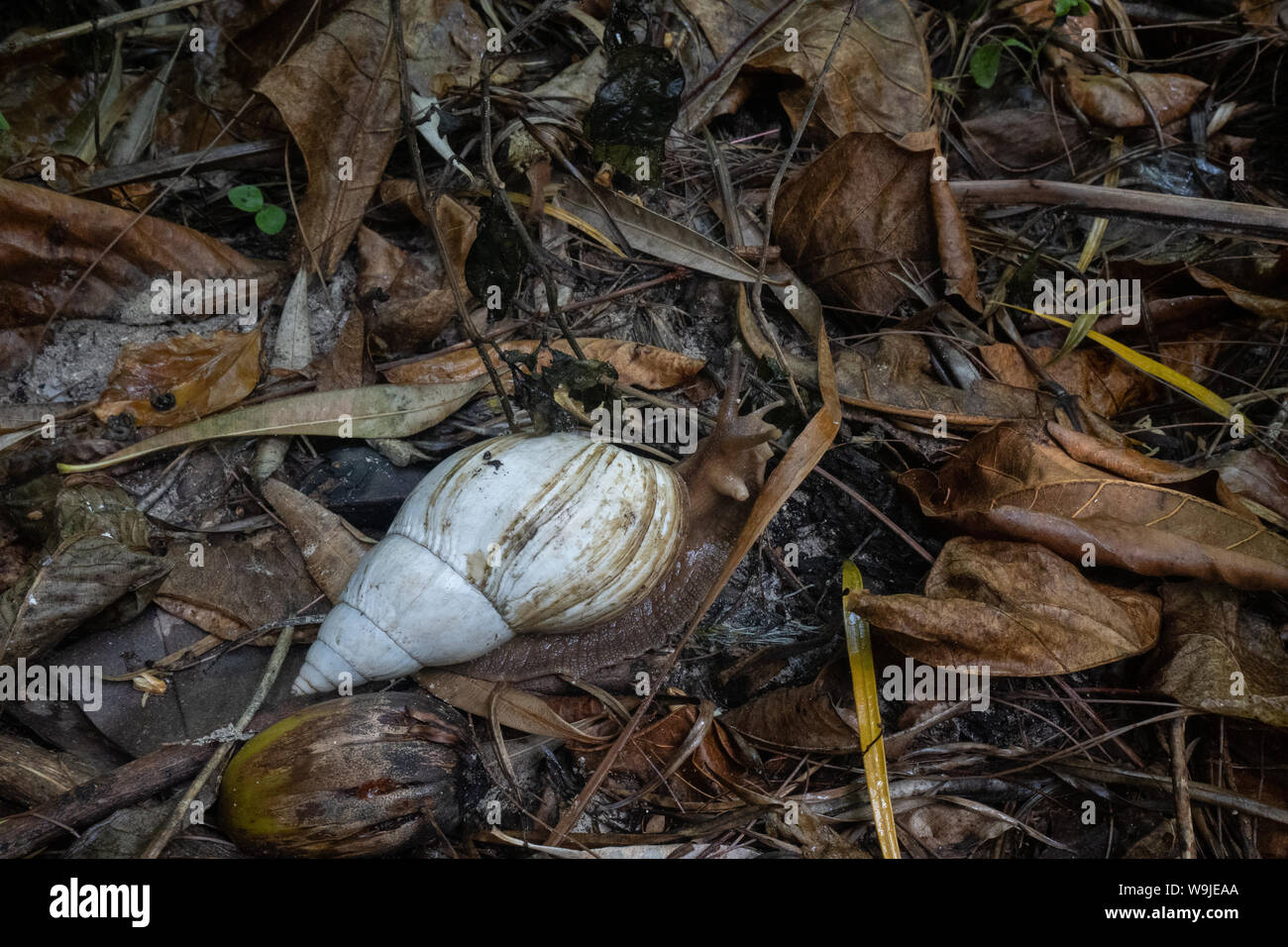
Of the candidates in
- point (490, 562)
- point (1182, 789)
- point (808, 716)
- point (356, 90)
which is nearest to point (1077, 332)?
point (1182, 789)

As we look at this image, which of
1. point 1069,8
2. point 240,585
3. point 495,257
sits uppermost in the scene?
point 1069,8

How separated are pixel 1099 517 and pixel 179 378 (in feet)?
8.90

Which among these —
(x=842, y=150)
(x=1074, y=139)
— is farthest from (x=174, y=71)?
(x=1074, y=139)

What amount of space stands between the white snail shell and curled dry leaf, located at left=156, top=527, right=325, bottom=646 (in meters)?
0.28

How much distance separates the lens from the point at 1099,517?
214 centimetres

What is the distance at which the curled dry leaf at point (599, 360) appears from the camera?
2539 mm

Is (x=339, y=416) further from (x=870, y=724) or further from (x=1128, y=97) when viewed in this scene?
(x=1128, y=97)

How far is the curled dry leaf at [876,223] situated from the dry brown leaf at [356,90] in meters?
1.24

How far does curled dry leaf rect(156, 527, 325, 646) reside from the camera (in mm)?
2242

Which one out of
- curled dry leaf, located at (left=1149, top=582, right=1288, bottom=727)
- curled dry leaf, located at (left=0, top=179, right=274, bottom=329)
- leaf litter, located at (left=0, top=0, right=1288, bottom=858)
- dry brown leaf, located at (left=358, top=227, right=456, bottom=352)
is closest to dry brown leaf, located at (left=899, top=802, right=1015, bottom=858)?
leaf litter, located at (left=0, top=0, right=1288, bottom=858)

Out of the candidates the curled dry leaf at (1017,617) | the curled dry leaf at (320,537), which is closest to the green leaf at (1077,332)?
the curled dry leaf at (1017,617)

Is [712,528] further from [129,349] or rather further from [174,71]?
[174,71]

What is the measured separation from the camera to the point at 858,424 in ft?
8.22
